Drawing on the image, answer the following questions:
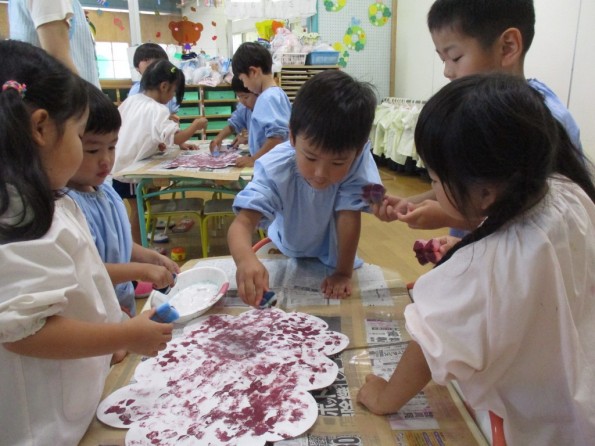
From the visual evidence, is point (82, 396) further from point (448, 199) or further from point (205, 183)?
point (205, 183)

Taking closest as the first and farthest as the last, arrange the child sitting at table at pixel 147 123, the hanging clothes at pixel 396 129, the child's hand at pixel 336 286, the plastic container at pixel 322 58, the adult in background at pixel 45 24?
the child's hand at pixel 336 286 → the adult in background at pixel 45 24 → the child sitting at table at pixel 147 123 → the hanging clothes at pixel 396 129 → the plastic container at pixel 322 58

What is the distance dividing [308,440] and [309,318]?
0.36 metres

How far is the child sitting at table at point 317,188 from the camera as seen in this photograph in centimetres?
108

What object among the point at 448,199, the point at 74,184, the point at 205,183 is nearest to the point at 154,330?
the point at 448,199

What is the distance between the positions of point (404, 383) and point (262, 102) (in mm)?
→ 2282

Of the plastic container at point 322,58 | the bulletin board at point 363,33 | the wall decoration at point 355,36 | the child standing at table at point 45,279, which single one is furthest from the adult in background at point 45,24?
the wall decoration at point 355,36

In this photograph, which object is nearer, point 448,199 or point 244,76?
point 448,199

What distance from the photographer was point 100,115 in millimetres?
1093

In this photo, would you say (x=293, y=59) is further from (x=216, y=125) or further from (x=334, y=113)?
(x=334, y=113)

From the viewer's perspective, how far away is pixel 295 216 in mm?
1353

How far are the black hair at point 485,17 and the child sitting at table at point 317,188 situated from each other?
0.28 m

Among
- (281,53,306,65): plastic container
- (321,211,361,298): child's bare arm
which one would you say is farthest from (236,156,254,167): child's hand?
(281,53,306,65): plastic container

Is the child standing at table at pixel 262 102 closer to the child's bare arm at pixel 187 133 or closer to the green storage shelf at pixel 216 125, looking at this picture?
Answer: the child's bare arm at pixel 187 133

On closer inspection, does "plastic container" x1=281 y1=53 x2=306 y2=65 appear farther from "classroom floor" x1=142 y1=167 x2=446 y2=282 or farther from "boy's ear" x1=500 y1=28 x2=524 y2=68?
"boy's ear" x1=500 y1=28 x2=524 y2=68
